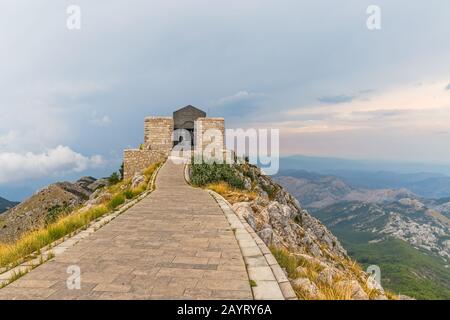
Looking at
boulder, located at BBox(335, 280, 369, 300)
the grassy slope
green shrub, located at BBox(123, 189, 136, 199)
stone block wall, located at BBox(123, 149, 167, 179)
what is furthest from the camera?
the grassy slope

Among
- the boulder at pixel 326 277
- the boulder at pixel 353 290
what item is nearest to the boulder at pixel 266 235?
the boulder at pixel 326 277

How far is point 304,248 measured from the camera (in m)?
13.3

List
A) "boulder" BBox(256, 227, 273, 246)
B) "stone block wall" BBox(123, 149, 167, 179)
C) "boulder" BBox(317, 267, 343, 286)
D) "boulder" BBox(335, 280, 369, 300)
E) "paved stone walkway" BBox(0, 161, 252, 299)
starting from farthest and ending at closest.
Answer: "stone block wall" BBox(123, 149, 167, 179) → "boulder" BBox(256, 227, 273, 246) → "boulder" BBox(317, 267, 343, 286) → "boulder" BBox(335, 280, 369, 300) → "paved stone walkway" BBox(0, 161, 252, 299)

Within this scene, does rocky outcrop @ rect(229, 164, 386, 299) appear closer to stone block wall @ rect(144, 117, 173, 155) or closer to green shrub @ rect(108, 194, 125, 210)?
green shrub @ rect(108, 194, 125, 210)

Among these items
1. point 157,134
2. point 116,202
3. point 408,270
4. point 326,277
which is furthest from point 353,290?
point 408,270

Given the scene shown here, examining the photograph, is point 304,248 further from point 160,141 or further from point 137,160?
point 160,141

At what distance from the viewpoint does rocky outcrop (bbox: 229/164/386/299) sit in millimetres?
5645

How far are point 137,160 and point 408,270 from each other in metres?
145

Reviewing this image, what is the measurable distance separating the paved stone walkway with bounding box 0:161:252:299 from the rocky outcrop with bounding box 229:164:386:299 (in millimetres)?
1115

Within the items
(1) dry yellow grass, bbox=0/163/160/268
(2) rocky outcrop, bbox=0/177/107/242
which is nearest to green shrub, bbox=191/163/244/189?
(1) dry yellow grass, bbox=0/163/160/268
